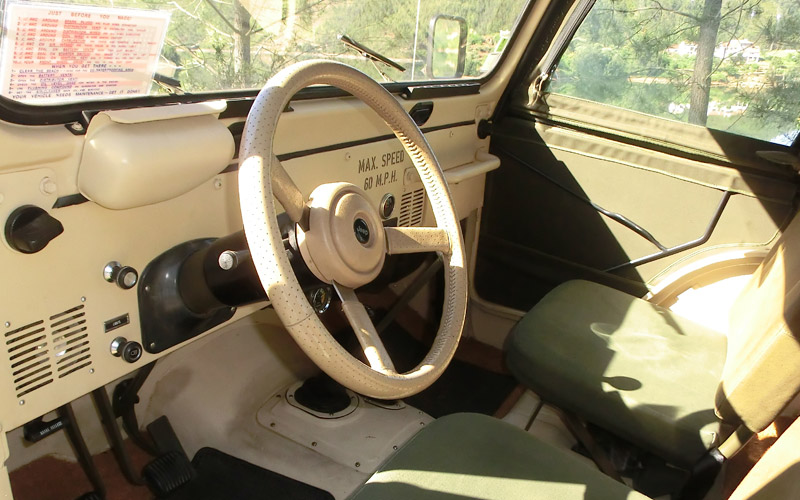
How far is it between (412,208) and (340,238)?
1.07 m

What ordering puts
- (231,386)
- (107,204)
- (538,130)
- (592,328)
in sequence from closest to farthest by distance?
1. (107,204)
2. (592,328)
3. (231,386)
4. (538,130)

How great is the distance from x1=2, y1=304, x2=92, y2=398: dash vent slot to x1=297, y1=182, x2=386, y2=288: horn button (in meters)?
0.48

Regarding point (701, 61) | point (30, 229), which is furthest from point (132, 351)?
point (701, 61)

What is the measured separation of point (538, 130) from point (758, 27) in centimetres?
76

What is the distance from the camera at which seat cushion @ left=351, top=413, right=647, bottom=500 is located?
1.08 m

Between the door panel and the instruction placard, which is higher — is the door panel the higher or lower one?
the lower one

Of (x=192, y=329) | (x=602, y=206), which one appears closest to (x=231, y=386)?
(x=192, y=329)

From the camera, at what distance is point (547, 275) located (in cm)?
238

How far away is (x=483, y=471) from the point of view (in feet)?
3.70

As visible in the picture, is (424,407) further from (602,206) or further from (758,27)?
(758,27)

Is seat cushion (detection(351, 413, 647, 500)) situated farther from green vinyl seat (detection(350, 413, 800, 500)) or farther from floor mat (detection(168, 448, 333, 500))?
floor mat (detection(168, 448, 333, 500))

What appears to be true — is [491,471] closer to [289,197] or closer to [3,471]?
[289,197]

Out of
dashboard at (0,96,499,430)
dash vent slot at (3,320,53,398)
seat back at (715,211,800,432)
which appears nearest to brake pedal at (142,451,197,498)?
dashboard at (0,96,499,430)

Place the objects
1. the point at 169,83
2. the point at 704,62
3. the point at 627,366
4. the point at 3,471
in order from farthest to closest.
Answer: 1. the point at 704,62
2. the point at 627,366
3. the point at 169,83
4. the point at 3,471
